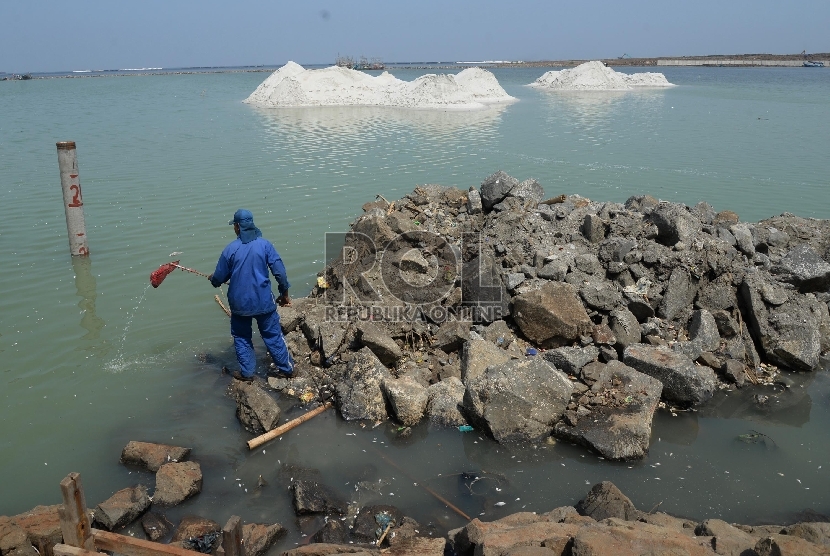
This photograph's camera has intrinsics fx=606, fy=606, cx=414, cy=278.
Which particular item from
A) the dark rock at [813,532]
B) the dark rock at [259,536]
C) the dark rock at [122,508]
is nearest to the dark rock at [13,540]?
the dark rock at [122,508]

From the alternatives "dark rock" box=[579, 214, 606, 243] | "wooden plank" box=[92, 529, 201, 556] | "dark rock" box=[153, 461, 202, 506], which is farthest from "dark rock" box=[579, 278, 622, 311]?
"wooden plank" box=[92, 529, 201, 556]

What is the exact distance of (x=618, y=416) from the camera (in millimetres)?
5910

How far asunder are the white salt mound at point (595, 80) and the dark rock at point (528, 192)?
181 feet

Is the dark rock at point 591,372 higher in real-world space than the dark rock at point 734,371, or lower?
Answer: higher

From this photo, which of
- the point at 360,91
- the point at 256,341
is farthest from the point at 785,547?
the point at 360,91

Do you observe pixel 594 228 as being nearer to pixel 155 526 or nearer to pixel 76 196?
pixel 155 526

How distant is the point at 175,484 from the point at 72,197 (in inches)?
283

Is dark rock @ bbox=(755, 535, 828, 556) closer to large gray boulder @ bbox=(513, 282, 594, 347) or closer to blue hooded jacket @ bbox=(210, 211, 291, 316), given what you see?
large gray boulder @ bbox=(513, 282, 594, 347)

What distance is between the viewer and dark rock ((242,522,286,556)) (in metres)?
4.55

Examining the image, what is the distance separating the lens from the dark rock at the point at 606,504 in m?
4.73

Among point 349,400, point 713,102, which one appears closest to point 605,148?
point 349,400

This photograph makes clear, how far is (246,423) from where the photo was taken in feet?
20.2

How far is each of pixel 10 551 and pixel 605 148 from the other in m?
22.3

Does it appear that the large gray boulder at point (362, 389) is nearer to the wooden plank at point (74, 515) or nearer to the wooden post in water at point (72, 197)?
the wooden plank at point (74, 515)
